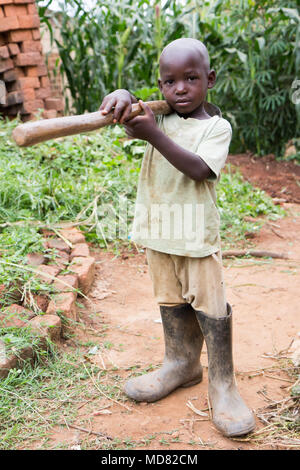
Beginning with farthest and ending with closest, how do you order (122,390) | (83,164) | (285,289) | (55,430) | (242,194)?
(242,194), (83,164), (285,289), (122,390), (55,430)

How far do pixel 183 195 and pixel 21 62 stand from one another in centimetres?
400

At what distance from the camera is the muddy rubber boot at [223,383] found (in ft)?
5.94

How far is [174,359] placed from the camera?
2127 mm

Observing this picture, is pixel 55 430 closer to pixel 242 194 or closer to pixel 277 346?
pixel 277 346

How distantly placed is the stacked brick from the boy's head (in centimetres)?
363

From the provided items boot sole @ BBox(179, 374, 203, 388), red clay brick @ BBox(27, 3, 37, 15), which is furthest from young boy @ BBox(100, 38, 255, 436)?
red clay brick @ BBox(27, 3, 37, 15)

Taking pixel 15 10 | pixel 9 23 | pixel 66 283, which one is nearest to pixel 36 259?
pixel 66 283

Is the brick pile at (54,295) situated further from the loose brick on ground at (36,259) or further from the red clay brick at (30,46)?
the red clay brick at (30,46)

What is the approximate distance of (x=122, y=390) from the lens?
83.8 inches

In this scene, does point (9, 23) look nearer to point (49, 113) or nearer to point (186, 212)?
point (49, 113)

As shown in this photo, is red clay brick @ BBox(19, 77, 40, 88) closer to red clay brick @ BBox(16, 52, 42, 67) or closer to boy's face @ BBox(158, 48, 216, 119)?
red clay brick @ BBox(16, 52, 42, 67)

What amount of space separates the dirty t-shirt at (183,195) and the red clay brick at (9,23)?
3.79 metres
